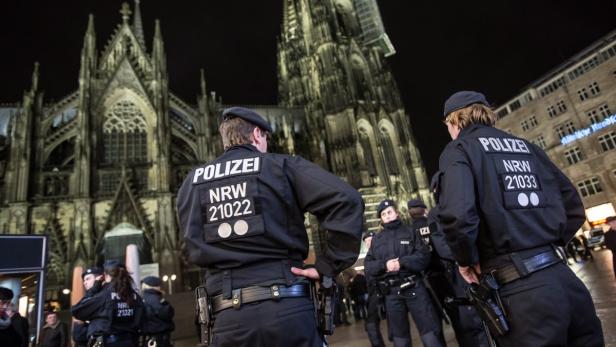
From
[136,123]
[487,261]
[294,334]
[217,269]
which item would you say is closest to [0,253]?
[217,269]

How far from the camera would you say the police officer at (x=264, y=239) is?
195 cm

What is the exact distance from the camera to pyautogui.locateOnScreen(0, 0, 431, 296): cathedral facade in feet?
74.4

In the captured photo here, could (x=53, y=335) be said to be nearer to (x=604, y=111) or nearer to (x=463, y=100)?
(x=463, y=100)

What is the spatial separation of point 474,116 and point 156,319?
4.99 metres

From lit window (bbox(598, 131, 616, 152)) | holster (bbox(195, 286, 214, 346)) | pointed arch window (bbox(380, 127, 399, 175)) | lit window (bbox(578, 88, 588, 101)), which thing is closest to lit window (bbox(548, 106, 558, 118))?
lit window (bbox(578, 88, 588, 101))

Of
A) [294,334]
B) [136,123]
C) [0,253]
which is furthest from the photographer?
[136,123]

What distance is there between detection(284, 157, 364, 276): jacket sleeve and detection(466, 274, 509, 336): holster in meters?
0.73

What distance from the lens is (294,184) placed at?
7.48ft

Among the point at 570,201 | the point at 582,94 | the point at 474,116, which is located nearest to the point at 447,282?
the point at 570,201

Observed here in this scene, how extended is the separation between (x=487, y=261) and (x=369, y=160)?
1175 inches

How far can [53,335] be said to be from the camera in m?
6.81

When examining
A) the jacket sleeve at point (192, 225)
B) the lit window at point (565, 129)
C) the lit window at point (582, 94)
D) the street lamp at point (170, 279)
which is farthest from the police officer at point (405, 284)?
the lit window at point (565, 129)

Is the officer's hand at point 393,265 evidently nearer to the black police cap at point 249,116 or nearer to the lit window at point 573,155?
the black police cap at point 249,116

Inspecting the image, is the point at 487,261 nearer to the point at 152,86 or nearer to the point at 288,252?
the point at 288,252
